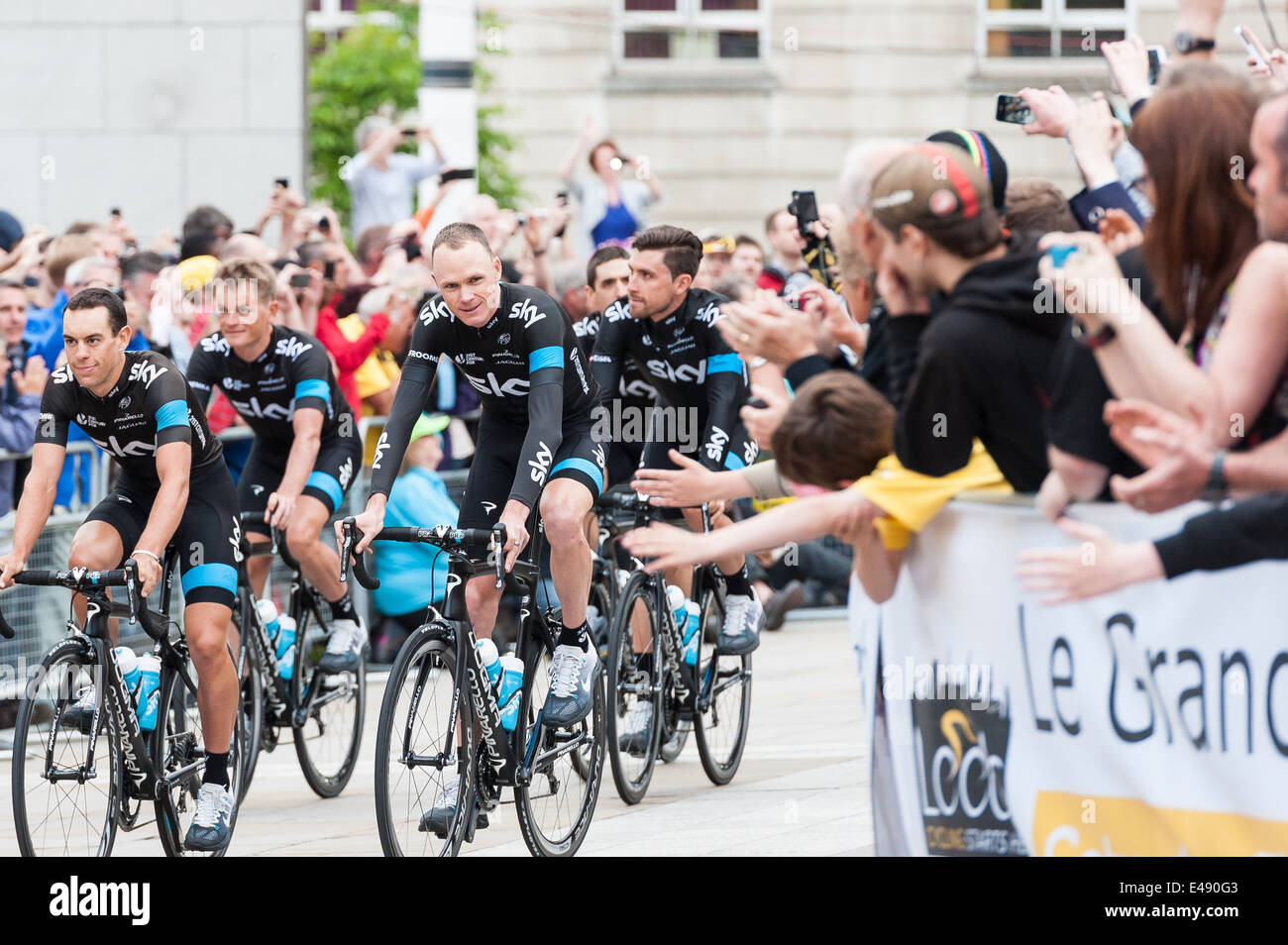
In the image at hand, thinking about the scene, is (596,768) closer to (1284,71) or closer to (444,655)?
(444,655)

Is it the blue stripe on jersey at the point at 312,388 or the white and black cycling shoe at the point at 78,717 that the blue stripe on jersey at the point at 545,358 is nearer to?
the white and black cycling shoe at the point at 78,717

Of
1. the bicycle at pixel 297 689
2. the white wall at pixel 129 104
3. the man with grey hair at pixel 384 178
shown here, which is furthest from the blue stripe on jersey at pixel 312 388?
the white wall at pixel 129 104

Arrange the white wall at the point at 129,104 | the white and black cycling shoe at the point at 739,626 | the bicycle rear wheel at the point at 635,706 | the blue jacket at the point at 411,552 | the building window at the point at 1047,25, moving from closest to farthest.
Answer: the bicycle rear wheel at the point at 635,706, the white and black cycling shoe at the point at 739,626, the blue jacket at the point at 411,552, the white wall at the point at 129,104, the building window at the point at 1047,25

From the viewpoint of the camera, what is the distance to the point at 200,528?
739cm

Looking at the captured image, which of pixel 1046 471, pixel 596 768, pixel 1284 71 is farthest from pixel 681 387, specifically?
pixel 1046 471

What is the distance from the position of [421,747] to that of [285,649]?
250 centimetres

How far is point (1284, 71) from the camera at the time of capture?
584 centimetres

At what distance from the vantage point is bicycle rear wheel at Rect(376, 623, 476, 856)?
643cm

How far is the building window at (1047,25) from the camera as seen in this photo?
26.3m

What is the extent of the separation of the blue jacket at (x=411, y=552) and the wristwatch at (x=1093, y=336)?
773 cm

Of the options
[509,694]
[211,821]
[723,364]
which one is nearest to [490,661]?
[509,694]

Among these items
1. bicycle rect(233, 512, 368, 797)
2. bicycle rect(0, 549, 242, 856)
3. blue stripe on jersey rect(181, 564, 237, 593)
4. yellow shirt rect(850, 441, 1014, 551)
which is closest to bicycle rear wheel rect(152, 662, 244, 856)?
bicycle rect(0, 549, 242, 856)

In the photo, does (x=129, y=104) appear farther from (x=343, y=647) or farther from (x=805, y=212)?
(x=805, y=212)

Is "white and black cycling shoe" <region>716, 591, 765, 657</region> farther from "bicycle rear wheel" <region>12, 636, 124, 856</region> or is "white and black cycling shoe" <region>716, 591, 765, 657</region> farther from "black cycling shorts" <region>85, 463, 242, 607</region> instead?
"bicycle rear wheel" <region>12, 636, 124, 856</region>
